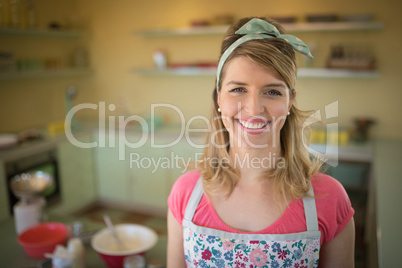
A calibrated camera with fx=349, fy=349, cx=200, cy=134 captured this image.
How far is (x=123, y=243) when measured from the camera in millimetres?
1637

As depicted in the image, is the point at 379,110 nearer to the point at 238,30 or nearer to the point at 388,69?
the point at 388,69

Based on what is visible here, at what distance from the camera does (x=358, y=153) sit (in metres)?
3.15

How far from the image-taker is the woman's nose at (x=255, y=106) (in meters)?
1.03

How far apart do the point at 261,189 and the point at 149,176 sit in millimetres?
2827

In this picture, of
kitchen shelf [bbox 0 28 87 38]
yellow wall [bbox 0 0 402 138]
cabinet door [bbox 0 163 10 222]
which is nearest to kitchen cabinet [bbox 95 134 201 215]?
yellow wall [bbox 0 0 402 138]

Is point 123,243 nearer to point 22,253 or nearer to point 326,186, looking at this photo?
point 22,253

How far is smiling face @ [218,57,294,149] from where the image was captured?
104 cm

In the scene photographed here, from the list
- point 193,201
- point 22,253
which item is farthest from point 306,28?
point 22,253

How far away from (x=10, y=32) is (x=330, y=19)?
10.7ft

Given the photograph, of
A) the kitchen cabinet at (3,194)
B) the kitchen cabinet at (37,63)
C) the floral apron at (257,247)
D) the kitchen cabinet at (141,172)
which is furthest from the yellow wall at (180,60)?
the floral apron at (257,247)

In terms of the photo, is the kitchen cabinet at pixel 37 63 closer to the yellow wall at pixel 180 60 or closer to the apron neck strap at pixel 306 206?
the yellow wall at pixel 180 60

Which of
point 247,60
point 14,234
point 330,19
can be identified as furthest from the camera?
point 330,19

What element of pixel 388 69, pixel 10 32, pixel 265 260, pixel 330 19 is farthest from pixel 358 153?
pixel 10 32

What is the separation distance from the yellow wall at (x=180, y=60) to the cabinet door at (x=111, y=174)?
2.66 ft
